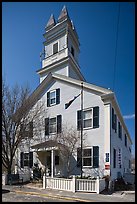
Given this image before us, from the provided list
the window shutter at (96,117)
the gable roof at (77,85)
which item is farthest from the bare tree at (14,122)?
the window shutter at (96,117)

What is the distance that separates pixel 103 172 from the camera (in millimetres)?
15586

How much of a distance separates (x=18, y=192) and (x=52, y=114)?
7844mm

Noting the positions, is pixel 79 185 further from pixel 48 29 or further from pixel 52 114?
pixel 48 29

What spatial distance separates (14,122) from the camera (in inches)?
729

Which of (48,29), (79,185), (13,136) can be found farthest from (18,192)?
(48,29)

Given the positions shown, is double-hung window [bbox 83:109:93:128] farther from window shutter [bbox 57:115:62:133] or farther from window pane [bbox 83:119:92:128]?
window shutter [bbox 57:115:62:133]

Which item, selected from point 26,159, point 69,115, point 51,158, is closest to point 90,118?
point 69,115

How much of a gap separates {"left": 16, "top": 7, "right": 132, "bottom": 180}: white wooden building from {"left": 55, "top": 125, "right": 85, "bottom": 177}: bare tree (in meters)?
0.38

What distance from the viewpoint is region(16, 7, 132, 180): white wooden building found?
16166 mm

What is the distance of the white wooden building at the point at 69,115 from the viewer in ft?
53.0

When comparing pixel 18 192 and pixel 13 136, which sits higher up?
pixel 13 136

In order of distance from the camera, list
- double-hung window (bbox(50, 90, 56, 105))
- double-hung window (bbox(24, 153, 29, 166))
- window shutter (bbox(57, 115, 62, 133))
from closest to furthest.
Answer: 1. window shutter (bbox(57, 115, 62, 133))
2. double-hung window (bbox(50, 90, 56, 105))
3. double-hung window (bbox(24, 153, 29, 166))

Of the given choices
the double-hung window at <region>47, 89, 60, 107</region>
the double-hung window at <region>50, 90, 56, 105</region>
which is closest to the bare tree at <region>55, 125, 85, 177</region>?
the double-hung window at <region>47, 89, 60, 107</region>

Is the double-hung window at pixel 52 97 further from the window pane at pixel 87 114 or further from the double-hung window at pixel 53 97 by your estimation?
the window pane at pixel 87 114
